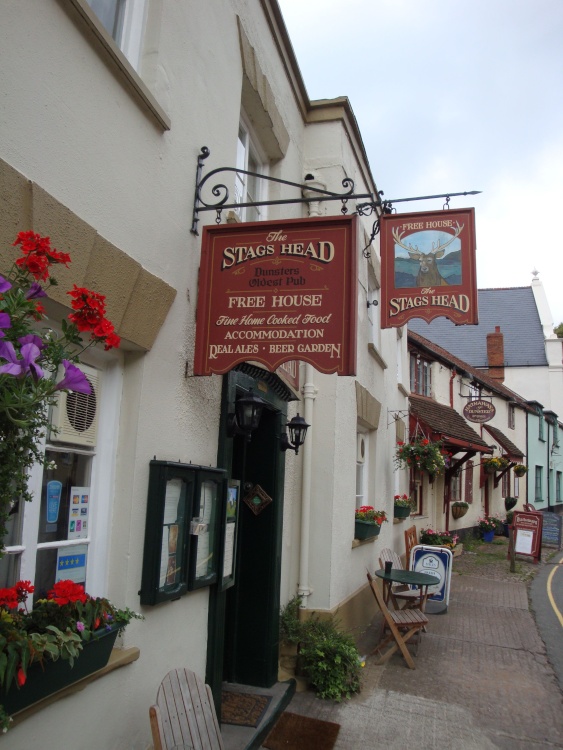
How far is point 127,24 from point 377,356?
636 centimetres

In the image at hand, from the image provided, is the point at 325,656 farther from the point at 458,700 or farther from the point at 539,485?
the point at 539,485

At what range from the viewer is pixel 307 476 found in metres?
6.67

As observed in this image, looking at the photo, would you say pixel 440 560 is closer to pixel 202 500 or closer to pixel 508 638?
pixel 508 638

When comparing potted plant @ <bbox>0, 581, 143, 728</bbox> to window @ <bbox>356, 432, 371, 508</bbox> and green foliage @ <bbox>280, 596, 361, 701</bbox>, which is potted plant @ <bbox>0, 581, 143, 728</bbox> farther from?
window @ <bbox>356, 432, 371, 508</bbox>

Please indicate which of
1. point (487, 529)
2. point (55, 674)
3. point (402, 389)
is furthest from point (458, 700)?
point (487, 529)

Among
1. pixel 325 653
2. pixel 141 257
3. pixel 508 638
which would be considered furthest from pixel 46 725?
pixel 508 638

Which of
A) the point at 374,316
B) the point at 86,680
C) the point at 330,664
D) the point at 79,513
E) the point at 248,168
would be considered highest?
the point at 248,168

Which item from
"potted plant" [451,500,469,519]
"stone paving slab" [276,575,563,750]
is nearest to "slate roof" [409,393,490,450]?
"potted plant" [451,500,469,519]

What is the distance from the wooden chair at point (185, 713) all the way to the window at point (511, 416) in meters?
23.9

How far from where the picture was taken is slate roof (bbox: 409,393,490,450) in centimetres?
1444

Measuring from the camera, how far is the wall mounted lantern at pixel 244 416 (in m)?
4.69

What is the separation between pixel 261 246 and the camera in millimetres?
3805

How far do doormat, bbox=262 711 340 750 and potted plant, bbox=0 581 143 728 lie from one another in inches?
93.8

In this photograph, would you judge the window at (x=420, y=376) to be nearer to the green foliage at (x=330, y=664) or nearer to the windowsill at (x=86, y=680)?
the green foliage at (x=330, y=664)
